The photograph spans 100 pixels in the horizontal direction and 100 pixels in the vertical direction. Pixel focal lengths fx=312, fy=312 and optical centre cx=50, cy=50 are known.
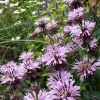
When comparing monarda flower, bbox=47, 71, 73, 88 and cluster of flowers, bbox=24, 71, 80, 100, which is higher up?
monarda flower, bbox=47, 71, 73, 88

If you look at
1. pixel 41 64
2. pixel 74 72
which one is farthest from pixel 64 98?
pixel 41 64

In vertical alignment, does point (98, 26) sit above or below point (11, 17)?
below

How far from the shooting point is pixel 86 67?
1.27 metres

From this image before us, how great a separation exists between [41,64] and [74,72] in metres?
0.19

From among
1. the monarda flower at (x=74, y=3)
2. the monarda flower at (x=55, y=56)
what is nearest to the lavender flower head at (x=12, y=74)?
the monarda flower at (x=55, y=56)

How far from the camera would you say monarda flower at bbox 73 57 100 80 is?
1260 mm

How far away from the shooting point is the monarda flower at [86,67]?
1260 mm

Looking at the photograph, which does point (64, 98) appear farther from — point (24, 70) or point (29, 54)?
point (29, 54)

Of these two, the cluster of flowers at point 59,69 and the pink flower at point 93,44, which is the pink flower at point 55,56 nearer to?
the cluster of flowers at point 59,69

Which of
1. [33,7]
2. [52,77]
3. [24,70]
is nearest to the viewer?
[52,77]

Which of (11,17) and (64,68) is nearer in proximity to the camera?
(64,68)

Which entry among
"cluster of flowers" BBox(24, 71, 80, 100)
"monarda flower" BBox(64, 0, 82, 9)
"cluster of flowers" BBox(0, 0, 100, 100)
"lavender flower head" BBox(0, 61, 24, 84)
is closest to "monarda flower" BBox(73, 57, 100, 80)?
"cluster of flowers" BBox(0, 0, 100, 100)

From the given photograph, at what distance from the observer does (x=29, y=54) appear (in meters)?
1.55

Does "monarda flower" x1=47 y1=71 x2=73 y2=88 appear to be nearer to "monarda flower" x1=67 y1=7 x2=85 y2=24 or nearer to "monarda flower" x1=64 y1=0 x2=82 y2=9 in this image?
"monarda flower" x1=67 y1=7 x2=85 y2=24
